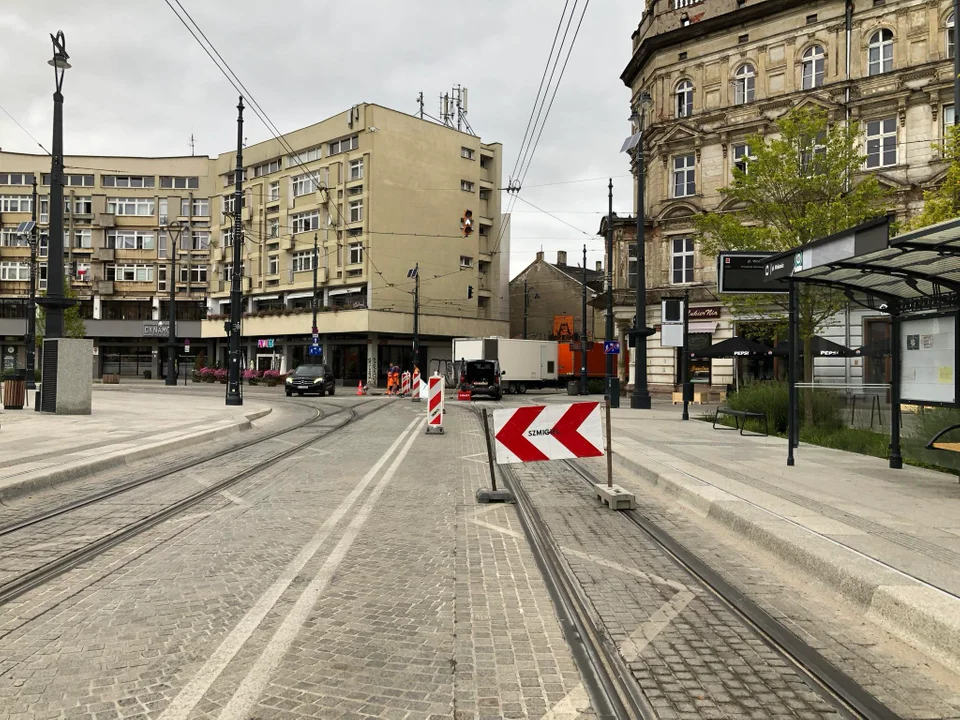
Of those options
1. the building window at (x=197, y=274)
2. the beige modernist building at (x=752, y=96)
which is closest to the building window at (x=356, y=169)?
the beige modernist building at (x=752, y=96)

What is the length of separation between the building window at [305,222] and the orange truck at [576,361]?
65.6ft

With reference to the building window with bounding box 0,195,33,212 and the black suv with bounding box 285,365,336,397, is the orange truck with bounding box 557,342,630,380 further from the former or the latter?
the building window with bounding box 0,195,33,212

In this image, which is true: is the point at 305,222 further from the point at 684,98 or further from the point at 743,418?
the point at 743,418

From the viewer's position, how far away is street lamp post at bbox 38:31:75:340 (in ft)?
56.3

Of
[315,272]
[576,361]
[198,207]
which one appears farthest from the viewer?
[198,207]

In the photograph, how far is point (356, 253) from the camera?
5006cm

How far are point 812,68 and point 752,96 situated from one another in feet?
8.71

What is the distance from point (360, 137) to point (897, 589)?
49030 mm

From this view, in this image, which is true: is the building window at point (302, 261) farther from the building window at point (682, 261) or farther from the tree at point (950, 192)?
the tree at point (950, 192)

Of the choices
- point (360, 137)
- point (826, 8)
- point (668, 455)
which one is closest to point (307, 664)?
point (668, 455)

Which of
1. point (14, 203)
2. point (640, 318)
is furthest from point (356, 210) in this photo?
point (14, 203)

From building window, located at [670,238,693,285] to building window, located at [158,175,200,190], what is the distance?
44.9 metres

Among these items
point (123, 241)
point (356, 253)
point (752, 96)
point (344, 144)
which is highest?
point (344, 144)

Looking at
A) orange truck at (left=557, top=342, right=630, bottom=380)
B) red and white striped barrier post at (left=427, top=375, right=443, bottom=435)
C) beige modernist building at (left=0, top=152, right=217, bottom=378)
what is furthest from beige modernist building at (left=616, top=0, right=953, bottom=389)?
beige modernist building at (left=0, top=152, right=217, bottom=378)
